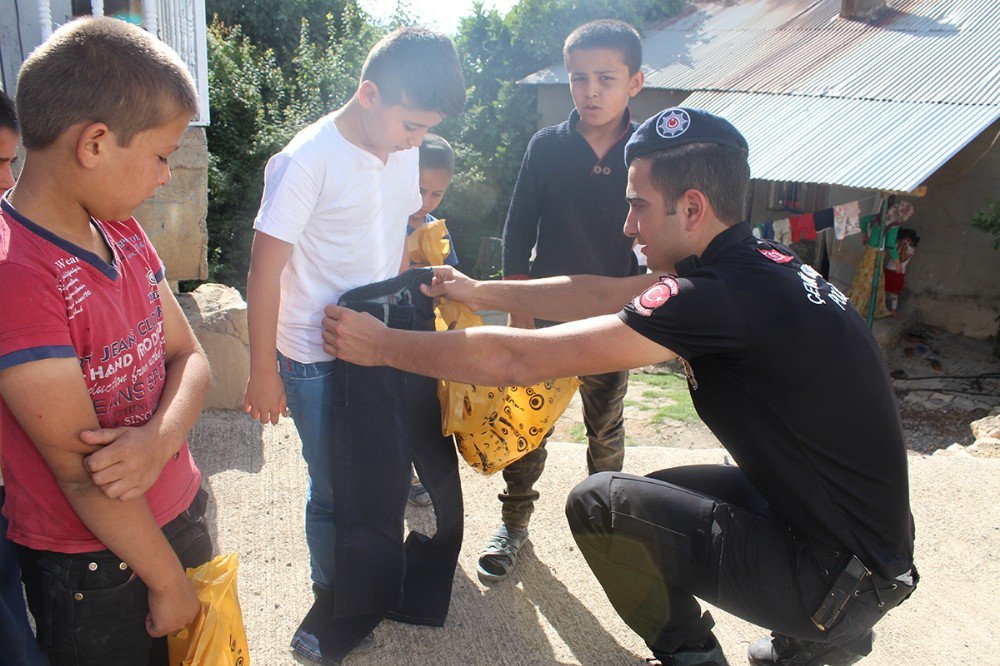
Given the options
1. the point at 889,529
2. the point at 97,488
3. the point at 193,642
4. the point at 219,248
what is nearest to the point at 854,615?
the point at 889,529

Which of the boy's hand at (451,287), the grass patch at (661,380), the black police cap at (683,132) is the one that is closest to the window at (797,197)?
the grass patch at (661,380)

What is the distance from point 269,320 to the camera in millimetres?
2469

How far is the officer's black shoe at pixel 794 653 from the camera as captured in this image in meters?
2.54

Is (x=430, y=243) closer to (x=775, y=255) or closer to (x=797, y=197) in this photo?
(x=775, y=255)

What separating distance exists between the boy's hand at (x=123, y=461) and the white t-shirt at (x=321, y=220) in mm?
850

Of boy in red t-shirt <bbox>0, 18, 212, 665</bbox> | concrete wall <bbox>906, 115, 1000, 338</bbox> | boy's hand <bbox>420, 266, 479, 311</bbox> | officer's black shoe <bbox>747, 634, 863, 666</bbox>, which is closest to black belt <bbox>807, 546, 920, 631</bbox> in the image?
officer's black shoe <bbox>747, 634, 863, 666</bbox>

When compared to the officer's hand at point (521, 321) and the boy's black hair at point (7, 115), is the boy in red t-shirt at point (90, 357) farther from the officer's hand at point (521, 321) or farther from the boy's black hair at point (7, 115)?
the officer's hand at point (521, 321)

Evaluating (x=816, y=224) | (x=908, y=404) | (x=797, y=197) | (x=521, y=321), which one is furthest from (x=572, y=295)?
(x=797, y=197)

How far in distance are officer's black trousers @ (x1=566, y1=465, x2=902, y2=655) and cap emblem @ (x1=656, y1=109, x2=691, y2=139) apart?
3.57ft

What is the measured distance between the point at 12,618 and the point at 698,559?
1818 millimetres

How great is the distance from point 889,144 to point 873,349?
24.6 feet

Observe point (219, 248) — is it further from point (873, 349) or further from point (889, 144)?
point (873, 349)

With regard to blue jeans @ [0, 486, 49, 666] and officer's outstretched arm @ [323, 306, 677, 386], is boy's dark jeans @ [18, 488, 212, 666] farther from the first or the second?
officer's outstretched arm @ [323, 306, 677, 386]

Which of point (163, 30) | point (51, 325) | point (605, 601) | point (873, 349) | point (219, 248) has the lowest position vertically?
point (219, 248)
